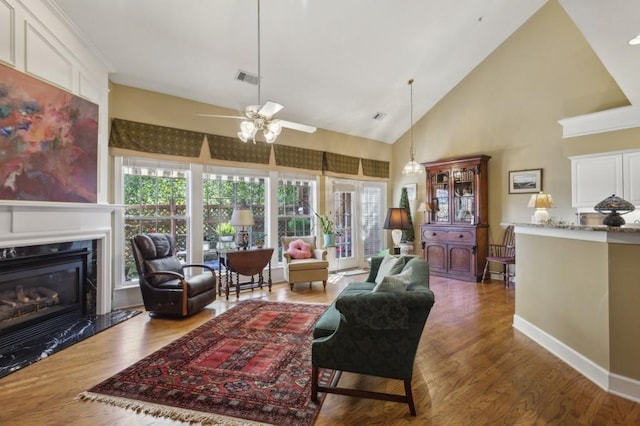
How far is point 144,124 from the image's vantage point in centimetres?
402

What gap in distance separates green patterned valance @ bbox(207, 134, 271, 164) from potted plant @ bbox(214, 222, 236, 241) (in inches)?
40.6

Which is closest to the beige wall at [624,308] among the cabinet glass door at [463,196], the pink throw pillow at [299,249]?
the cabinet glass door at [463,196]

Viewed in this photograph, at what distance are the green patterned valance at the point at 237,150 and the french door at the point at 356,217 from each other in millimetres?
1510

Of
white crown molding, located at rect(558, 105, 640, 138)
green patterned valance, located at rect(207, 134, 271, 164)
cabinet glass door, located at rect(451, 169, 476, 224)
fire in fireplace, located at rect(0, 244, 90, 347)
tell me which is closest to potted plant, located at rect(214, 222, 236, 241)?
green patterned valance, located at rect(207, 134, 271, 164)

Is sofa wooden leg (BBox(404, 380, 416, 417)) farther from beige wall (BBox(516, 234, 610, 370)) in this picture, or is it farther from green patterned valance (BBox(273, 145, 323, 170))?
green patterned valance (BBox(273, 145, 323, 170))

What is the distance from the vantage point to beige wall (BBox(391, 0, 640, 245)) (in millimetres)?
4426

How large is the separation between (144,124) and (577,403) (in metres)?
5.08

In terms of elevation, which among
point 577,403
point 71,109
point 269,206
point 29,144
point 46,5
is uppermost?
point 46,5

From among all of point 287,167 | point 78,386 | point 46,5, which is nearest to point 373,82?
point 287,167

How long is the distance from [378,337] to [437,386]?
0.73 metres

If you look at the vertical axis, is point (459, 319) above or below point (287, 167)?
below

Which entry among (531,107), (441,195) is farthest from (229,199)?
(531,107)

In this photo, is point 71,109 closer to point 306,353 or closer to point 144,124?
point 144,124

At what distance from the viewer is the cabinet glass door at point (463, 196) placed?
5484 mm
